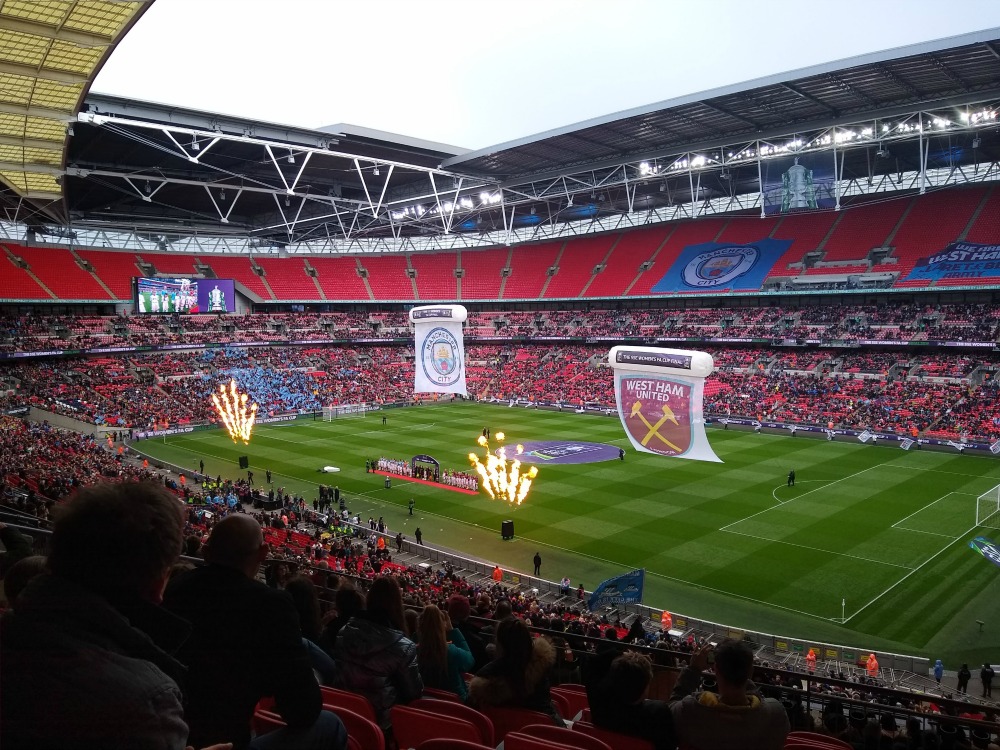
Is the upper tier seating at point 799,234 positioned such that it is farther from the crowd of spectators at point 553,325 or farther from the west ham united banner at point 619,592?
the west ham united banner at point 619,592

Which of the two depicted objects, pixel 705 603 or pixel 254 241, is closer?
pixel 705 603

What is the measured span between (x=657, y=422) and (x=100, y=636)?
85.6 ft

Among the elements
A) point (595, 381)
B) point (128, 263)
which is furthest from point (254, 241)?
point (595, 381)

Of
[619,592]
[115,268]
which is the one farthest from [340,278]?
[619,592]

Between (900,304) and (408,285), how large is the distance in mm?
50073

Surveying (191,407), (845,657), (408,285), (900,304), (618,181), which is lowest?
(845,657)

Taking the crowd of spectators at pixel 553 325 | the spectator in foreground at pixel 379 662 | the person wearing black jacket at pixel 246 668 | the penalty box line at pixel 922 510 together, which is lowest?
the penalty box line at pixel 922 510

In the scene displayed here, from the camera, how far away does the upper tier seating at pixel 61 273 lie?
6147cm

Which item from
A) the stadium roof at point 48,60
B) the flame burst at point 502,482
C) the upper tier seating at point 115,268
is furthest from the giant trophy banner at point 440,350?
the upper tier seating at point 115,268

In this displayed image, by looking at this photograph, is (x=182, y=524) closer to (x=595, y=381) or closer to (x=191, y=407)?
(x=191, y=407)

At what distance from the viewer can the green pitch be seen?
20.1 m

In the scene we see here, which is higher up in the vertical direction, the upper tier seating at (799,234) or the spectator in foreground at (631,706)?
the upper tier seating at (799,234)

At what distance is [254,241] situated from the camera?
8019cm

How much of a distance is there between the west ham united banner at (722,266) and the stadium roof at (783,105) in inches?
625
